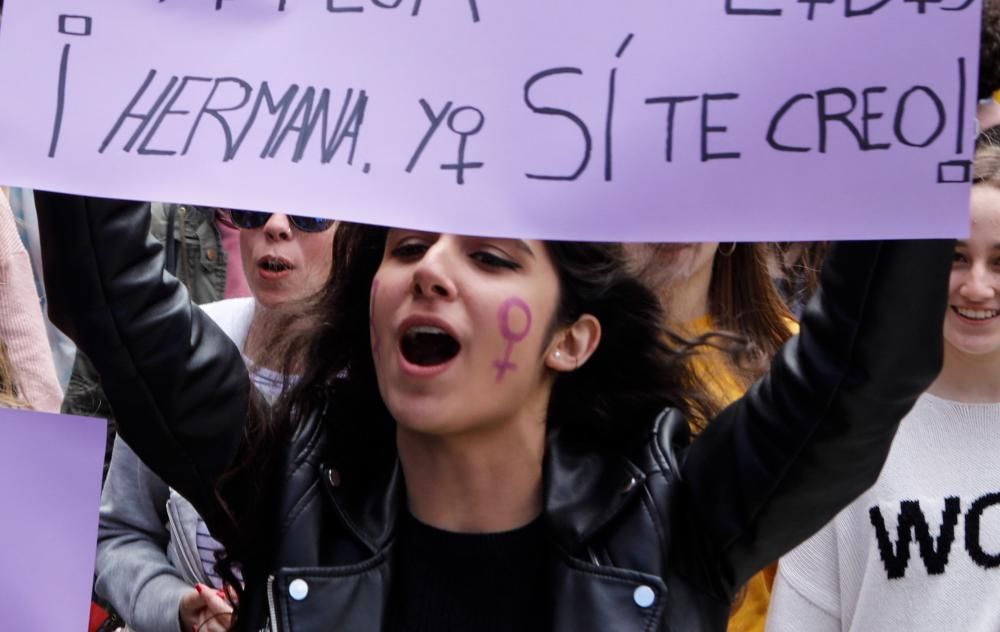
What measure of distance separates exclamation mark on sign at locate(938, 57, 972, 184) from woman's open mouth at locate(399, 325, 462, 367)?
2.28ft

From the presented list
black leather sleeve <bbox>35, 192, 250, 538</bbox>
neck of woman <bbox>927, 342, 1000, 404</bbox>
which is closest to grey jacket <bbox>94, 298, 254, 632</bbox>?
black leather sleeve <bbox>35, 192, 250, 538</bbox>

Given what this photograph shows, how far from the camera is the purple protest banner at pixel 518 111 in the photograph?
6.54ft

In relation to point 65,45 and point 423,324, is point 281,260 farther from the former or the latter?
point 65,45

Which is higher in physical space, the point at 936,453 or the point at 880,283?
the point at 880,283

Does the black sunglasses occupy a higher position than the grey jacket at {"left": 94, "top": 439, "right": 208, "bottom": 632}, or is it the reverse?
the black sunglasses

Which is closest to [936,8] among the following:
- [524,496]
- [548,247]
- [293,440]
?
[548,247]

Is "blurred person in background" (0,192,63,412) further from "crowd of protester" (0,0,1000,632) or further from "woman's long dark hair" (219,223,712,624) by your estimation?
"woman's long dark hair" (219,223,712,624)

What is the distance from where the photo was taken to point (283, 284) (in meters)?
3.58

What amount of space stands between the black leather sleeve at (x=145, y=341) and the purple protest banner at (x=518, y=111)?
0.42ft

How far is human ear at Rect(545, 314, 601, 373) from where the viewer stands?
2529 mm

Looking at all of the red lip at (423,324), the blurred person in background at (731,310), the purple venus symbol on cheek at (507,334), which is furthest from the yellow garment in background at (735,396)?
the red lip at (423,324)

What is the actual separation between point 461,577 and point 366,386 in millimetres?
340

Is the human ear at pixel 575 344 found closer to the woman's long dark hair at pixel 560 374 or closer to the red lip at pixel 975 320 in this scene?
the woman's long dark hair at pixel 560 374

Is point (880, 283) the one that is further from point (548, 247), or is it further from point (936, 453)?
point (936, 453)
